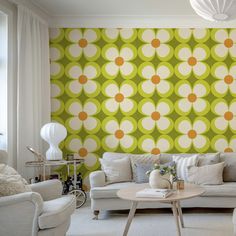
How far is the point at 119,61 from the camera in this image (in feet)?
19.4

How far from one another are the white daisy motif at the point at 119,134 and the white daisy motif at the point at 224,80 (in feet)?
4.59

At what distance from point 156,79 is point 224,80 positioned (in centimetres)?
106

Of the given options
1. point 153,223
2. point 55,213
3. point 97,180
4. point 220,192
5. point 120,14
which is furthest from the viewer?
point 120,14

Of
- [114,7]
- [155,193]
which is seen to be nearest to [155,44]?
[114,7]

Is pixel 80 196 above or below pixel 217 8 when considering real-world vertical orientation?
below

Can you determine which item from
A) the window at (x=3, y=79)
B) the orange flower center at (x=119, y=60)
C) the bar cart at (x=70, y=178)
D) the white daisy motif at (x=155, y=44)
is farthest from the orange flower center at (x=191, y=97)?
the window at (x=3, y=79)

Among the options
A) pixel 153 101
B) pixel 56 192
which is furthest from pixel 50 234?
pixel 153 101

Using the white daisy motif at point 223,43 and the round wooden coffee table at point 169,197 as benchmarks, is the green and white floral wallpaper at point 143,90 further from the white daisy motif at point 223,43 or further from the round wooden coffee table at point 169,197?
the round wooden coffee table at point 169,197

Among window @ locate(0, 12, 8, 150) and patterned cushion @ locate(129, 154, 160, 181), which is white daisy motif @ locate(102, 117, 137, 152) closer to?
patterned cushion @ locate(129, 154, 160, 181)

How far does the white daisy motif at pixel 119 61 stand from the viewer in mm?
5906

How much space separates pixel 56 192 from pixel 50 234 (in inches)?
33.0

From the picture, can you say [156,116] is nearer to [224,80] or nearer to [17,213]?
[224,80]

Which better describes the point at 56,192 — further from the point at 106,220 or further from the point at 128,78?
the point at 128,78

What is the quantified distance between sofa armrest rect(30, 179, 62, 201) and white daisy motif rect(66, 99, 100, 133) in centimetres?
195
